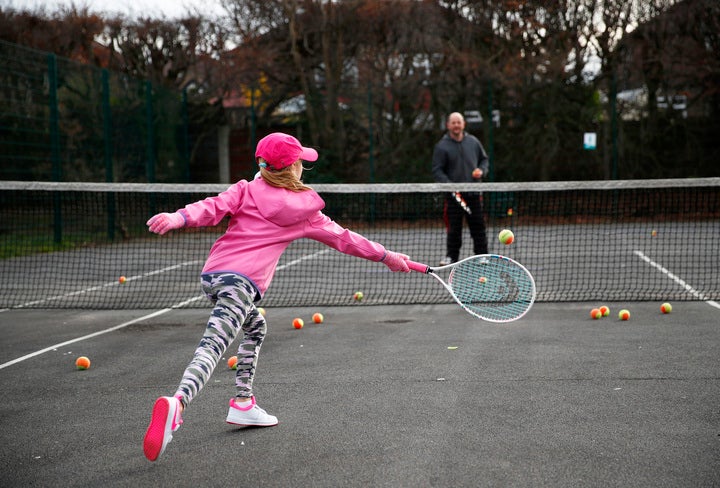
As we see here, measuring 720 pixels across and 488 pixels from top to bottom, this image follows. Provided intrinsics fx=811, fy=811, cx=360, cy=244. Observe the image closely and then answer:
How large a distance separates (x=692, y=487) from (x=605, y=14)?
1942 cm

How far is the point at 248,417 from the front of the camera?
411 centimetres

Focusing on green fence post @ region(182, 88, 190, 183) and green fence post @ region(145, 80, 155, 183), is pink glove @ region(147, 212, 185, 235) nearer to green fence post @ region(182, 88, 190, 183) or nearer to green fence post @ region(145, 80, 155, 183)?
green fence post @ region(145, 80, 155, 183)

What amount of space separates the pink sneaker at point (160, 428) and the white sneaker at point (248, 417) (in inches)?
30.9

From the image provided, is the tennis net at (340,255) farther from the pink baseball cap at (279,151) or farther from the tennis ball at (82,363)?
the pink baseball cap at (279,151)

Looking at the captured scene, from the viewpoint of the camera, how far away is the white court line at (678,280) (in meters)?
7.85

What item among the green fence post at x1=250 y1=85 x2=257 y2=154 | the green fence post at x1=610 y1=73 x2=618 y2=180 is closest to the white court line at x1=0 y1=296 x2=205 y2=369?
the green fence post at x1=250 y1=85 x2=257 y2=154

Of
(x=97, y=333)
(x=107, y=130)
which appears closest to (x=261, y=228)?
(x=97, y=333)

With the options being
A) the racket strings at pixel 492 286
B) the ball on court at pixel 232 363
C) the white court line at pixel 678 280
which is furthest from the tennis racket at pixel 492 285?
the white court line at pixel 678 280

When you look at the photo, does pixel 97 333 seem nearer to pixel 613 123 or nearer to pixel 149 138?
pixel 149 138

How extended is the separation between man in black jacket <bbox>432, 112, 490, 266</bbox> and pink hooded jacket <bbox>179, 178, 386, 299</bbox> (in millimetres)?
5421

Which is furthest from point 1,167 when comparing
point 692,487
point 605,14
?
point 605,14

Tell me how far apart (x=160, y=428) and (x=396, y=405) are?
1.56 m

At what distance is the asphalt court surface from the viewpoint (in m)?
3.43

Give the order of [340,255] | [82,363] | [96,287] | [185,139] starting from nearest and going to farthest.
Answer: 1. [82,363]
2. [96,287]
3. [340,255]
4. [185,139]
